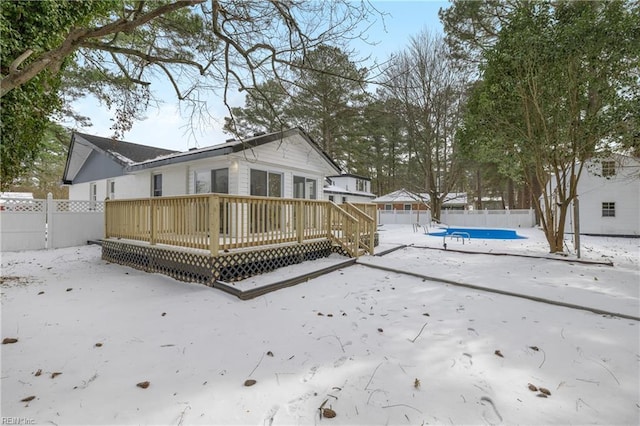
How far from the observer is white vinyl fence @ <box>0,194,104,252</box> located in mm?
8953

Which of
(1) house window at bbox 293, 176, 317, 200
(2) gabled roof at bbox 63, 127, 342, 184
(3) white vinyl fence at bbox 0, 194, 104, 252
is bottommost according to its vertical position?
(3) white vinyl fence at bbox 0, 194, 104, 252

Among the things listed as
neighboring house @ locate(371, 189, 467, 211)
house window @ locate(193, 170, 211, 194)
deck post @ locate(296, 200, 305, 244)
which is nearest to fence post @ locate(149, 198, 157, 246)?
house window @ locate(193, 170, 211, 194)

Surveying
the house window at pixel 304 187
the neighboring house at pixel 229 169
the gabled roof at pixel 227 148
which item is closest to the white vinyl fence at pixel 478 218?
the house window at pixel 304 187

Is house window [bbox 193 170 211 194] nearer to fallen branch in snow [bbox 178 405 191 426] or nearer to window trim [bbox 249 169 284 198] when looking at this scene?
window trim [bbox 249 169 284 198]

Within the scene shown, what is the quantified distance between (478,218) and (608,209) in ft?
28.6

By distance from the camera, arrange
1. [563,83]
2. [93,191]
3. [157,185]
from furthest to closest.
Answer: [93,191]
[157,185]
[563,83]

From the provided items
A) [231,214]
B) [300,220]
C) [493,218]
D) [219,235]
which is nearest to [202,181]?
[219,235]

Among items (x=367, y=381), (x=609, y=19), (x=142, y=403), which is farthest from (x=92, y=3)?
(x=609, y=19)

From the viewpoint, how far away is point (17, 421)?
1.94 meters

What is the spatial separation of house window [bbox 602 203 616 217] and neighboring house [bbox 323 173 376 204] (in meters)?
14.1

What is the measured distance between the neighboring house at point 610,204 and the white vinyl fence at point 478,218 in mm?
5966

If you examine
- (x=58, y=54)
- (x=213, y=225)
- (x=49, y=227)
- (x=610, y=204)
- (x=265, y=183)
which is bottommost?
(x=49, y=227)

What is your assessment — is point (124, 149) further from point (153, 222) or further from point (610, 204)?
point (610, 204)

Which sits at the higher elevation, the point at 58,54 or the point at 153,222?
the point at 58,54
